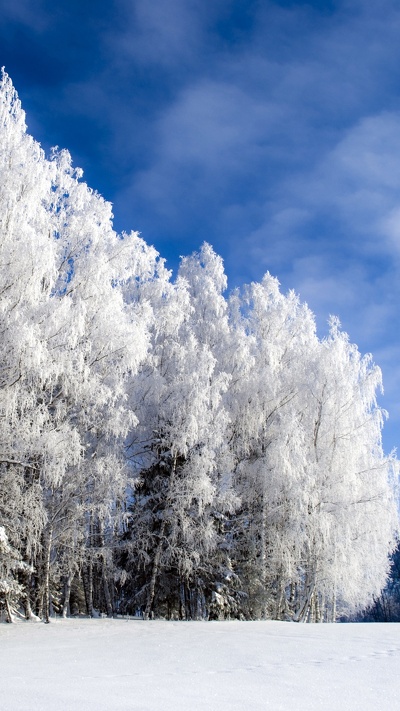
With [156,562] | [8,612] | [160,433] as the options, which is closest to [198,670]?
[8,612]

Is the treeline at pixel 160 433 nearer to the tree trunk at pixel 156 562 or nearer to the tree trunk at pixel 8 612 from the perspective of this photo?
the tree trunk at pixel 156 562

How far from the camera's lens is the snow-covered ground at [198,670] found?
4.34 metres

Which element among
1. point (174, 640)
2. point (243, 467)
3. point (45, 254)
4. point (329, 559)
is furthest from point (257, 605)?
point (45, 254)

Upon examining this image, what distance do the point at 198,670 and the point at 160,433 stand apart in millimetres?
9459

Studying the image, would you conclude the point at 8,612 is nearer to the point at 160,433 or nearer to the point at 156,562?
the point at 156,562

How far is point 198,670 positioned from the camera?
6.06 meters

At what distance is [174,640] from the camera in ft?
29.7

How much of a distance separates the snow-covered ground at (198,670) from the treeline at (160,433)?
2.70 m

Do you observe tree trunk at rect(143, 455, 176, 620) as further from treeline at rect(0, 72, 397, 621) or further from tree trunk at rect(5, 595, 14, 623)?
tree trunk at rect(5, 595, 14, 623)

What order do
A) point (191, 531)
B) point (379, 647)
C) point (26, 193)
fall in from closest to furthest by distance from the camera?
point (379, 647) < point (26, 193) < point (191, 531)

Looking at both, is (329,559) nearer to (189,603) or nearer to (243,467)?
(243,467)

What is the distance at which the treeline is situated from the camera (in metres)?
11.2

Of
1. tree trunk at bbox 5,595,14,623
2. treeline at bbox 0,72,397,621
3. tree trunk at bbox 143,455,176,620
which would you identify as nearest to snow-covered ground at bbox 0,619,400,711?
tree trunk at bbox 5,595,14,623

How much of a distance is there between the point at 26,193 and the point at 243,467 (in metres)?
10.3
